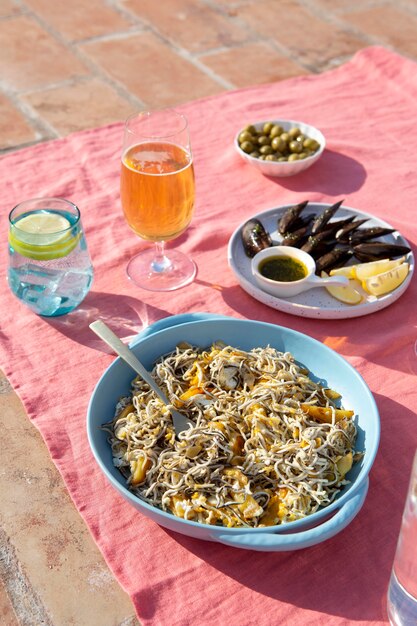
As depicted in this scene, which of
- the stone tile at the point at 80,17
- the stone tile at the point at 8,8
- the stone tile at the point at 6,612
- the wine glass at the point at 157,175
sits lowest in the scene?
the stone tile at the point at 8,8

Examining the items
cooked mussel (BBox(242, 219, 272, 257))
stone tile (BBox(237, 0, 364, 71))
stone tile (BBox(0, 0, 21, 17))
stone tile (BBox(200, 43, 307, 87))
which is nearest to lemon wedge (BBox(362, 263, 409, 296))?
cooked mussel (BBox(242, 219, 272, 257))

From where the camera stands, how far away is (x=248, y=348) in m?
1.80

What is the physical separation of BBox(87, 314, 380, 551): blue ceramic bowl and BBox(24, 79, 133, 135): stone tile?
145 centimetres

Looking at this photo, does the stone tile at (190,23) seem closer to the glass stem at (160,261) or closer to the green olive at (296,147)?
the green olive at (296,147)

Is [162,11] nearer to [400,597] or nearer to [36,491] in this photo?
[36,491]

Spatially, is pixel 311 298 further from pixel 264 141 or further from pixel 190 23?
pixel 190 23

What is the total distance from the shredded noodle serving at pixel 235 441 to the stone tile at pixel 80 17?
100 inches

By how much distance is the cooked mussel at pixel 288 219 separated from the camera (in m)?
2.24

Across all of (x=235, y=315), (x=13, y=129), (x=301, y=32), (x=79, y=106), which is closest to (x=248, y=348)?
(x=235, y=315)

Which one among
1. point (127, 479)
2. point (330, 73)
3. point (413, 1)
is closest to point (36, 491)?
point (127, 479)

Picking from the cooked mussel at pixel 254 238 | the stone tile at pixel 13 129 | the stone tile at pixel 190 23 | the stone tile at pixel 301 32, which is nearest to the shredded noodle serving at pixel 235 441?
the cooked mussel at pixel 254 238

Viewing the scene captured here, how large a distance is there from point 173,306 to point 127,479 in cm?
70

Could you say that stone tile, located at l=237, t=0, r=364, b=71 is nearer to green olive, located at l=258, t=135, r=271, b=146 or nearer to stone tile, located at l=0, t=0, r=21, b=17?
green olive, located at l=258, t=135, r=271, b=146

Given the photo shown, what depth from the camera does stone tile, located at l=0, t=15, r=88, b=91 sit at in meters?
3.32
